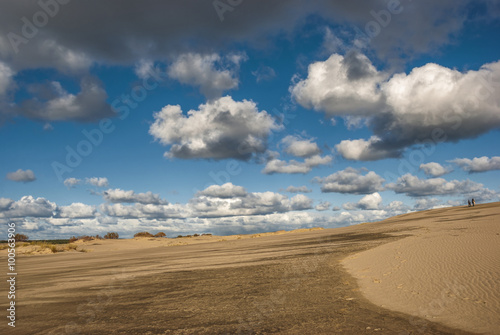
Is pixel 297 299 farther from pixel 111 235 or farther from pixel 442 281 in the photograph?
pixel 111 235

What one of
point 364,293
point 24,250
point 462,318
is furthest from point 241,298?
point 24,250

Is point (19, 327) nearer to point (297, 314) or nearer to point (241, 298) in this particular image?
point (241, 298)

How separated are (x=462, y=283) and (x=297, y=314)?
4.04 metres

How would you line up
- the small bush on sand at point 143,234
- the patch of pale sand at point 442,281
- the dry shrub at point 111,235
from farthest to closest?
the small bush on sand at point 143,234
the dry shrub at point 111,235
the patch of pale sand at point 442,281

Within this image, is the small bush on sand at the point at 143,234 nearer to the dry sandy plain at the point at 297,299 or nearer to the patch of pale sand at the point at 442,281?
the dry sandy plain at the point at 297,299

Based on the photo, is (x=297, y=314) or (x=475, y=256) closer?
(x=297, y=314)

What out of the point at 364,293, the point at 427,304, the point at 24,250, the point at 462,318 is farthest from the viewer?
the point at 24,250

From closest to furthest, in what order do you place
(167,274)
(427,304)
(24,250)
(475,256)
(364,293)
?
(427,304), (364,293), (475,256), (167,274), (24,250)

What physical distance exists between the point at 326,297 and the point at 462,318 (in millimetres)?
2948

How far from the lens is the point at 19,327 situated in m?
6.80

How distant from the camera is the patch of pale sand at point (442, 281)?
583cm

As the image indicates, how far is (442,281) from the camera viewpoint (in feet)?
25.8

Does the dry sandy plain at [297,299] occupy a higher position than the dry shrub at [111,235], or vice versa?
the dry shrub at [111,235]

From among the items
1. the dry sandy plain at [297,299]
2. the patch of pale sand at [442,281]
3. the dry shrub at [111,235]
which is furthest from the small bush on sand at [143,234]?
the patch of pale sand at [442,281]
